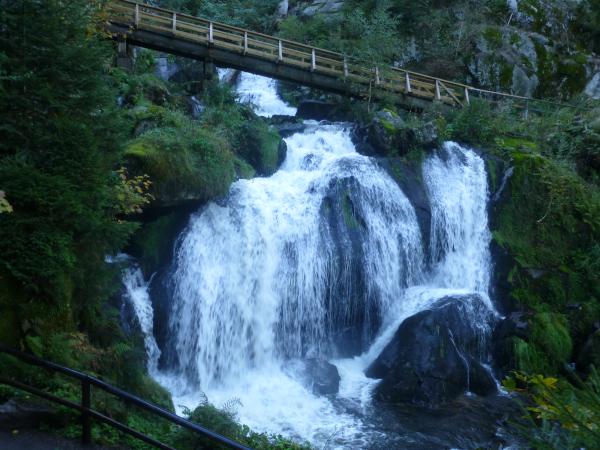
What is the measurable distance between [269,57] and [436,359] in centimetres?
1145

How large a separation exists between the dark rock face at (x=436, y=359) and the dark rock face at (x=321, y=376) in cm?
87

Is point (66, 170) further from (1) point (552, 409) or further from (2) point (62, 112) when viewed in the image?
(1) point (552, 409)

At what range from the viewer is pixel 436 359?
38.7 feet

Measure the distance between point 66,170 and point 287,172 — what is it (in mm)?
8995

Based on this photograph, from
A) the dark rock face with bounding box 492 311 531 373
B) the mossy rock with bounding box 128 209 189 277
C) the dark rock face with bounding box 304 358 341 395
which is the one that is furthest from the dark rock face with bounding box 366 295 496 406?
the mossy rock with bounding box 128 209 189 277

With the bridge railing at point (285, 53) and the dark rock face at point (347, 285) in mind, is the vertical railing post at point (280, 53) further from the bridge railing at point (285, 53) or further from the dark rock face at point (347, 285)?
the dark rock face at point (347, 285)

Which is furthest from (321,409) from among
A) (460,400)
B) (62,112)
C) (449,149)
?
(449,149)

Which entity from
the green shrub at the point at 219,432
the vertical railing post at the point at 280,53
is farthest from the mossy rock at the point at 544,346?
the vertical railing post at the point at 280,53

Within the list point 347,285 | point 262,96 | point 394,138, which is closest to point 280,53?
point 262,96

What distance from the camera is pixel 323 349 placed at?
1295 cm

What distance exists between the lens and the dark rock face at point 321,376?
11367 millimetres

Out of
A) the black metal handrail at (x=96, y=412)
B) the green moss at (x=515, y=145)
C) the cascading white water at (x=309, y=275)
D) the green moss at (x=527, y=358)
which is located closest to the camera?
the black metal handrail at (x=96, y=412)

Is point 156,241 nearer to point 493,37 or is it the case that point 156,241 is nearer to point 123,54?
point 123,54

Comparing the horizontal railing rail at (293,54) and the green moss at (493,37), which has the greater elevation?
the green moss at (493,37)
